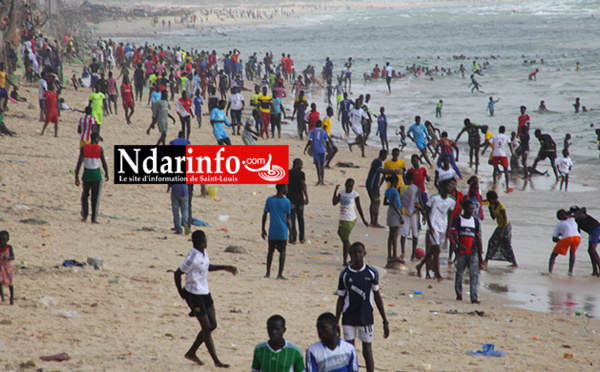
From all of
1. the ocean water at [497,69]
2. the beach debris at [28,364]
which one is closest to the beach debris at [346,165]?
the ocean water at [497,69]

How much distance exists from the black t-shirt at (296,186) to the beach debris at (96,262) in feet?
10.5

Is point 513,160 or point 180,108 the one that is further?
point 513,160

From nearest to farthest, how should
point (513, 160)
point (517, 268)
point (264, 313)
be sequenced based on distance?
point (264, 313) → point (517, 268) → point (513, 160)

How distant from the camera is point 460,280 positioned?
27.2 ft

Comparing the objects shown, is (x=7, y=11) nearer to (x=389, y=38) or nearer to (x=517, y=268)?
(x=517, y=268)

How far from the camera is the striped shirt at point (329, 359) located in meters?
3.93

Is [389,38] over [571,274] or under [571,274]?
over

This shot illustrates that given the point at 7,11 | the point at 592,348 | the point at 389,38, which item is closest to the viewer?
the point at 592,348

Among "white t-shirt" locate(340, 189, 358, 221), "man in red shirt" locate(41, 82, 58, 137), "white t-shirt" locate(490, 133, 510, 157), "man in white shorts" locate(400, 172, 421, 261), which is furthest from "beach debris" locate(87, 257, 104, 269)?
"white t-shirt" locate(490, 133, 510, 157)

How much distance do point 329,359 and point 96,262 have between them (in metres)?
4.92

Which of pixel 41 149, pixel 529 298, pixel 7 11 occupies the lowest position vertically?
pixel 529 298

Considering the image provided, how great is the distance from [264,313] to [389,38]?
7972 centimetres

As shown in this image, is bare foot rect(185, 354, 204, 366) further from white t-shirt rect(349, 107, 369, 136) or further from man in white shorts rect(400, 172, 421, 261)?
white t-shirt rect(349, 107, 369, 136)

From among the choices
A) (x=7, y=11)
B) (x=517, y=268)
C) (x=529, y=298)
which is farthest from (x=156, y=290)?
(x=7, y=11)
